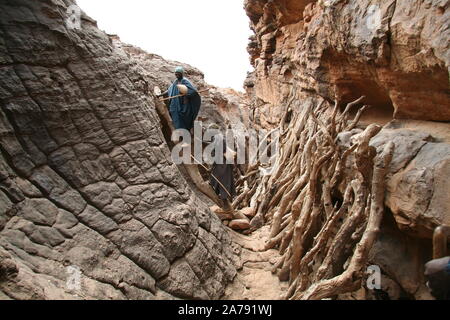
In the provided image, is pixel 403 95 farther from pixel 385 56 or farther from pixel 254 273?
pixel 254 273

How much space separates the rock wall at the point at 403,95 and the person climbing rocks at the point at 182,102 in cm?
239

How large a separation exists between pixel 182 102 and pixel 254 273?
9.19 ft

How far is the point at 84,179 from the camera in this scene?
141 inches

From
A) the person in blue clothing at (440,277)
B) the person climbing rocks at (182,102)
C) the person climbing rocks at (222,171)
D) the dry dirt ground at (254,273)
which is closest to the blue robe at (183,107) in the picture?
the person climbing rocks at (182,102)

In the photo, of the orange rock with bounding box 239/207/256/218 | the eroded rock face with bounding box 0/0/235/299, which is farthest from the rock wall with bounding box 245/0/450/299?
the orange rock with bounding box 239/207/256/218

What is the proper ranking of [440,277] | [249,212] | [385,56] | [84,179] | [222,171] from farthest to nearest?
[249,212]
[222,171]
[385,56]
[84,179]
[440,277]

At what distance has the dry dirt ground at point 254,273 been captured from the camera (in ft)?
14.2

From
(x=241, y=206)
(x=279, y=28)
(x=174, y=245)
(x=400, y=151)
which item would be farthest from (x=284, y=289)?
(x=279, y=28)

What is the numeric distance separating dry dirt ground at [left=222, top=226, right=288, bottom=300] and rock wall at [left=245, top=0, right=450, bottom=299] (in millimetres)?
1390

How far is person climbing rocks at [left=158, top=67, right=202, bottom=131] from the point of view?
553cm

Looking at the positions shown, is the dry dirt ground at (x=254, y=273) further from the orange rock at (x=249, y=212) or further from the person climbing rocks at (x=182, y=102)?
the person climbing rocks at (x=182, y=102)

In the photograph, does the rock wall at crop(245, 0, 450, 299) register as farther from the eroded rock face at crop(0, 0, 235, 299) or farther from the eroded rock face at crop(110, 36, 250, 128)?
the eroded rock face at crop(110, 36, 250, 128)

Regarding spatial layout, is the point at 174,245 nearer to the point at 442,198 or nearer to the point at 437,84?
the point at 442,198

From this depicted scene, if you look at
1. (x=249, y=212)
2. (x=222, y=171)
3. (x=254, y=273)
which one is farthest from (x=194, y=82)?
(x=254, y=273)
